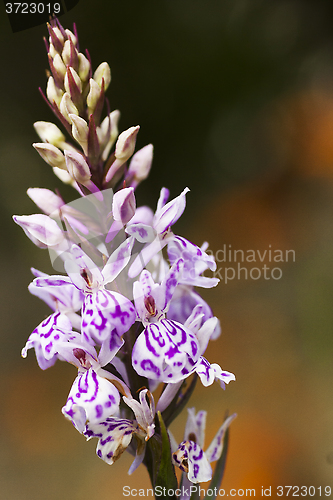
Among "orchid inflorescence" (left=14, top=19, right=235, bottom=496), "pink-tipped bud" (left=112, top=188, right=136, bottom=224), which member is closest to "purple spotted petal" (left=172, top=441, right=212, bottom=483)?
"orchid inflorescence" (left=14, top=19, right=235, bottom=496)

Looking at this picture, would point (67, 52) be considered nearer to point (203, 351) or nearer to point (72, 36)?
point (72, 36)

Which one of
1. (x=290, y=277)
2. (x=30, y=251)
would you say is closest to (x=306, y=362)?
(x=290, y=277)

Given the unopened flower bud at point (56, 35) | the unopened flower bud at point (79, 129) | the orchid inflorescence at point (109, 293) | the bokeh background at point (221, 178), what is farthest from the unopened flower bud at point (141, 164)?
the bokeh background at point (221, 178)

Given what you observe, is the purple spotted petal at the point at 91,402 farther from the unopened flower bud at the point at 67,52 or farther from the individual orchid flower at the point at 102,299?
the unopened flower bud at the point at 67,52

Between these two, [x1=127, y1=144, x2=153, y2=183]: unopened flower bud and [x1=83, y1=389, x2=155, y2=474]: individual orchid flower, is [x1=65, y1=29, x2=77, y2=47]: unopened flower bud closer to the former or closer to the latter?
Answer: [x1=127, y1=144, x2=153, y2=183]: unopened flower bud

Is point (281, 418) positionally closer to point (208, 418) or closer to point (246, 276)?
point (208, 418)

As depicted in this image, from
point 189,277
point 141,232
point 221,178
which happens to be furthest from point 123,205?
point 221,178
